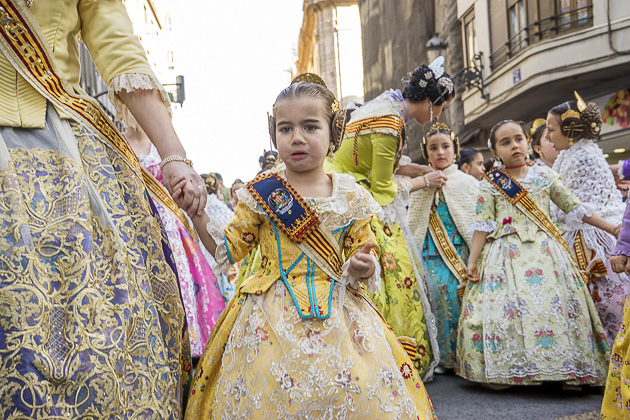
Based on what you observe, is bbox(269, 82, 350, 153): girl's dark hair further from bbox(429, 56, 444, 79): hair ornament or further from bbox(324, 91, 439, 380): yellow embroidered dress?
bbox(429, 56, 444, 79): hair ornament

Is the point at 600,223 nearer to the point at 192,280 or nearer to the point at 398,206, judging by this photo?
the point at 398,206

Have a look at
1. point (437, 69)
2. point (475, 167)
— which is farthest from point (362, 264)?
point (475, 167)

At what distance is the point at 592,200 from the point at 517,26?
10169 millimetres

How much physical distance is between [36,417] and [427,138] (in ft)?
14.7

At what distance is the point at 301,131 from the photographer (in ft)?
7.79

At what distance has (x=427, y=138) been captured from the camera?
5.48 metres

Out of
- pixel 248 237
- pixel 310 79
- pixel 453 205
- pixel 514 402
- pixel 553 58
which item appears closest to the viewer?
pixel 248 237

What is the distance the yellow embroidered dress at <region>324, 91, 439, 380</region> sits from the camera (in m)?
4.12

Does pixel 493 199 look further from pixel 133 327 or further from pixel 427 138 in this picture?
pixel 133 327

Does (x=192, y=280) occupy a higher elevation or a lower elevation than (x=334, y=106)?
lower

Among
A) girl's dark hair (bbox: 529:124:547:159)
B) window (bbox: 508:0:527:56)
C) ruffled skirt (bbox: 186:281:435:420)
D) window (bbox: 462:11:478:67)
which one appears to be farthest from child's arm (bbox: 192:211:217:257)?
window (bbox: 462:11:478:67)

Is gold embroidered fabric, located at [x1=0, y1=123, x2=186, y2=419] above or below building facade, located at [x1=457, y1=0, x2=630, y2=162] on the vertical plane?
below

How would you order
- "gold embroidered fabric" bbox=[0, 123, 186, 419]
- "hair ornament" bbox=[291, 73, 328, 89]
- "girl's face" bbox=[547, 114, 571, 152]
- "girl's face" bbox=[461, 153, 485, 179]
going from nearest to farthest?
"gold embroidered fabric" bbox=[0, 123, 186, 419], "hair ornament" bbox=[291, 73, 328, 89], "girl's face" bbox=[547, 114, 571, 152], "girl's face" bbox=[461, 153, 485, 179]

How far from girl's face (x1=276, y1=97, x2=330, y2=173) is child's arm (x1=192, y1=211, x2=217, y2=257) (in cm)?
39
